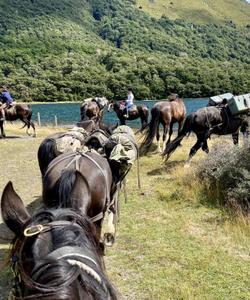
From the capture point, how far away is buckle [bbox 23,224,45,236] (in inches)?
72.2

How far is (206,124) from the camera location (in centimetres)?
1119

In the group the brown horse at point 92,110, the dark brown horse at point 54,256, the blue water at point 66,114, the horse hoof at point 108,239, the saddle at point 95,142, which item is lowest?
the blue water at point 66,114

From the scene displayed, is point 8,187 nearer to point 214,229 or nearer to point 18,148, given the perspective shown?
point 214,229

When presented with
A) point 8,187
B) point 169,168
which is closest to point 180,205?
point 169,168

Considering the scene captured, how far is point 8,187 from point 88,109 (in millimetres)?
9942

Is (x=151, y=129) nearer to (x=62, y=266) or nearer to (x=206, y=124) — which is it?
(x=206, y=124)

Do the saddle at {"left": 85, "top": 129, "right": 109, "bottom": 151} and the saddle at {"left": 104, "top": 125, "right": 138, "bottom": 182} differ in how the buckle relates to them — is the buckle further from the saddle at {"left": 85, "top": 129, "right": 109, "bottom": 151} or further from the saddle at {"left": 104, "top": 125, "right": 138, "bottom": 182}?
the saddle at {"left": 85, "top": 129, "right": 109, "bottom": 151}

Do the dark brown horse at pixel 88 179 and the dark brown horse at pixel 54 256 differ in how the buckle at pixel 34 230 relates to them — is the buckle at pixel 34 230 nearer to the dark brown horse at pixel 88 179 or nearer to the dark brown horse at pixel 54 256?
the dark brown horse at pixel 54 256

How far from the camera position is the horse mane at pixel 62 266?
1.48 meters

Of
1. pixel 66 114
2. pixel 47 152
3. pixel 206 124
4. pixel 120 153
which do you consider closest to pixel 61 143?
pixel 47 152

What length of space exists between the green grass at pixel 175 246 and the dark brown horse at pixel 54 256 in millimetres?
3043

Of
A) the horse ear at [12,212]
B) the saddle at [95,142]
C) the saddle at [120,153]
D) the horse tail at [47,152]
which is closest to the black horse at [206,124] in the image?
the saddle at [120,153]

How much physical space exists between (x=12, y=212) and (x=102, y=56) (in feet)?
344

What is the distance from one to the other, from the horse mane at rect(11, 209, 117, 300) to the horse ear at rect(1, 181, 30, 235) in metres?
0.12
